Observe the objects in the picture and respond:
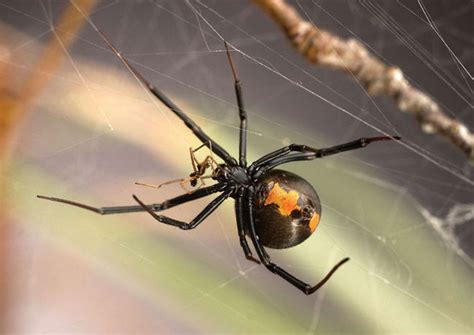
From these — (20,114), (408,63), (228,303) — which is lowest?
(228,303)


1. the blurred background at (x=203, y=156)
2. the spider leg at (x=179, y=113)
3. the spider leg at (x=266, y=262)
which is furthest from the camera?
the blurred background at (x=203, y=156)

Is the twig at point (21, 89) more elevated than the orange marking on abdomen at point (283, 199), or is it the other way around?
the orange marking on abdomen at point (283, 199)

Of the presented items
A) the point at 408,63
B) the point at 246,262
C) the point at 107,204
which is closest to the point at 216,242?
the point at 246,262

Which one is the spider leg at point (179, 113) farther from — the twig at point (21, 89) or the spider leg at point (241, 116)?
the twig at point (21, 89)

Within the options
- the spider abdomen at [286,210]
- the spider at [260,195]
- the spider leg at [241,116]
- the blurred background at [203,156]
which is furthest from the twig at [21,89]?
the spider abdomen at [286,210]

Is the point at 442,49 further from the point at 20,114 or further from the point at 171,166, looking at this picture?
the point at 20,114

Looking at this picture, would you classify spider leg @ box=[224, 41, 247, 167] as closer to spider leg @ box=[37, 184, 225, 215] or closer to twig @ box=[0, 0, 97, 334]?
spider leg @ box=[37, 184, 225, 215]

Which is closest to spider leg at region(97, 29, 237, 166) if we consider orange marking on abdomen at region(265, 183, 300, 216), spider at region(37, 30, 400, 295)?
spider at region(37, 30, 400, 295)
